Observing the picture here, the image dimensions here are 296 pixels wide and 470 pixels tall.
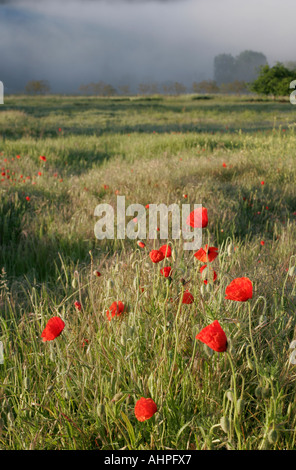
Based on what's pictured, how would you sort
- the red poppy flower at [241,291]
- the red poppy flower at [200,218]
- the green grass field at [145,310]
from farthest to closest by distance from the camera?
1. the red poppy flower at [200,218]
2. the green grass field at [145,310]
3. the red poppy flower at [241,291]

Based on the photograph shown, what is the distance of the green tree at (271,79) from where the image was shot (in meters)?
44.4

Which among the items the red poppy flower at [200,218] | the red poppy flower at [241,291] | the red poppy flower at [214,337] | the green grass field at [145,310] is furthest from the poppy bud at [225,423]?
the red poppy flower at [200,218]

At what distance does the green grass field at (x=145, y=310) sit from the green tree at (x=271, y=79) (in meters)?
40.8

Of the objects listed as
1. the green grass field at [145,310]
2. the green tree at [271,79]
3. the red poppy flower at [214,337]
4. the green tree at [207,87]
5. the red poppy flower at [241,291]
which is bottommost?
the green grass field at [145,310]

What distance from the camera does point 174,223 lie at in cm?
352

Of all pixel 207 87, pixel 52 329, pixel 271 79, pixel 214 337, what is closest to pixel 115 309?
pixel 52 329

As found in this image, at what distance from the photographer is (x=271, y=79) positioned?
45125 millimetres

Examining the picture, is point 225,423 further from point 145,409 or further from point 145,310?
point 145,310

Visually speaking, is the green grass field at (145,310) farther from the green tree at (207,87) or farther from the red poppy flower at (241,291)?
the green tree at (207,87)

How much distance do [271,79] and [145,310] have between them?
4958 cm

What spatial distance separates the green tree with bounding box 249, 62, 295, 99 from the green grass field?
40.8 m

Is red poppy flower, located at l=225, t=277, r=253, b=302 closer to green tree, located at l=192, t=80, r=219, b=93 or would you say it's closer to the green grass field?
the green grass field

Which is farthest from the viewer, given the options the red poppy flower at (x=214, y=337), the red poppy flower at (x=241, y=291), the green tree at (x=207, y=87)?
the green tree at (x=207, y=87)
